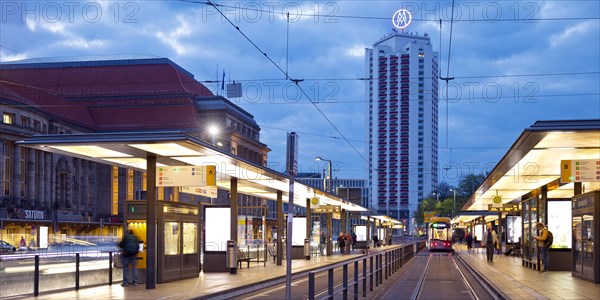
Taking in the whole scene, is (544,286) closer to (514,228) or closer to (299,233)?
(299,233)

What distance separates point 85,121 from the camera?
97062mm

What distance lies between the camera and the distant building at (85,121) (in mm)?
78812

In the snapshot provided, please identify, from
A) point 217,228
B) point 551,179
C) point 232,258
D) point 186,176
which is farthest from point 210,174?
point 551,179

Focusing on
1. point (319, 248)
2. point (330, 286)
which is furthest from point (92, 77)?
point (330, 286)

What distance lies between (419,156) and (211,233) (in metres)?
147

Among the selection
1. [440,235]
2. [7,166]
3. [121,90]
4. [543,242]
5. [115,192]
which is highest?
[121,90]

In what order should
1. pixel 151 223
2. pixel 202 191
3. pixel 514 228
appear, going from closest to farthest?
pixel 151 223 < pixel 202 191 < pixel 514 228

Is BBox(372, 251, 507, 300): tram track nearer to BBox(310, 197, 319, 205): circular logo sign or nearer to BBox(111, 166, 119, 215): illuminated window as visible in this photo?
BBox(310, 197, 319, 205): circular logo sign

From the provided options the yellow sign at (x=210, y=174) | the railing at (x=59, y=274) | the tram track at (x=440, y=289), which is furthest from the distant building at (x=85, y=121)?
the yellow sign at (x=210, y=174)

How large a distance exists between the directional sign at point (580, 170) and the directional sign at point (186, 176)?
33.5 ft

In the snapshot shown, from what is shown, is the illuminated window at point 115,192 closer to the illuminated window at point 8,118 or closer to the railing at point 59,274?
the illuminated window at point 8,118

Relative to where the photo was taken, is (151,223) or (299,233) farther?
(299,233)

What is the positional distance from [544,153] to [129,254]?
1227 cm

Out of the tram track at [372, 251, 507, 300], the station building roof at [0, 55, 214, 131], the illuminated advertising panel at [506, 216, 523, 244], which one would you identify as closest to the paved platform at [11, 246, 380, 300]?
the tram track at [372, 251, 507, 300]
